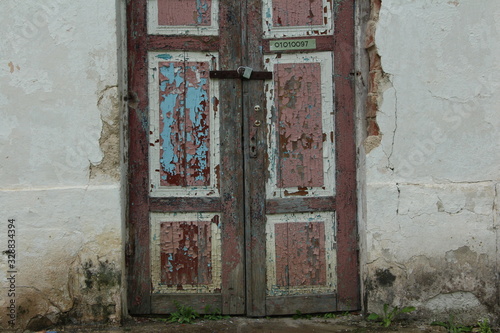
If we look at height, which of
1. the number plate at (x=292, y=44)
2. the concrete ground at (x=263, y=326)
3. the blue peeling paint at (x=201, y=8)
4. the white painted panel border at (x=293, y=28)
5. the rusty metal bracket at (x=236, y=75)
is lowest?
the concrete ground at (x=263, y=326)

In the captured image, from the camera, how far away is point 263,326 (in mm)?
3396

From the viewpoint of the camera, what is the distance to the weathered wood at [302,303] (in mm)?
3559

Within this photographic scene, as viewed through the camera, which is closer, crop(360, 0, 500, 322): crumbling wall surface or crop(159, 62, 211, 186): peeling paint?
crop(360, 0, 500, 322): crumbling wall surface

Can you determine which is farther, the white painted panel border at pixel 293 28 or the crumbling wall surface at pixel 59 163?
the white painted panel border at pixel 293 28

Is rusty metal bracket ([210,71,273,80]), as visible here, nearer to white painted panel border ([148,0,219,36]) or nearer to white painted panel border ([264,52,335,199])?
white painted panel border ([264,52,335,199])

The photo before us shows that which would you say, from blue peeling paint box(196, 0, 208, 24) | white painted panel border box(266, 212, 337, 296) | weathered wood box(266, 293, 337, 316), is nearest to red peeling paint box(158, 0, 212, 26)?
blue peeling paint box(196, 0, 208, 24)

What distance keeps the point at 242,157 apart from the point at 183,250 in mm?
741

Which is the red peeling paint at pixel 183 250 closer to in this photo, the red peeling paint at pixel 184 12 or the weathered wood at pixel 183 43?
the weathered wood at pixel 183 43

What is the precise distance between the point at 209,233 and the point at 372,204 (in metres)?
1.09

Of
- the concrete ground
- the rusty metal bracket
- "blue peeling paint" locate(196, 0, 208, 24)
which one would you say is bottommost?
the concrete ground

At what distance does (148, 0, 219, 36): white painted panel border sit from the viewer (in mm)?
3514

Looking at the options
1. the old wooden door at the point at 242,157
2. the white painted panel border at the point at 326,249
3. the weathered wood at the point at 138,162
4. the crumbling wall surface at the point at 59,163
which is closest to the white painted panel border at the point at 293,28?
the old wooden door at the point at 242,157

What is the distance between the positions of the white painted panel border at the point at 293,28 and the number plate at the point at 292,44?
40mm

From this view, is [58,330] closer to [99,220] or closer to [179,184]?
[99,220]
